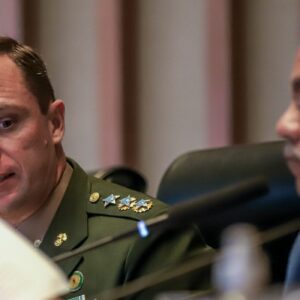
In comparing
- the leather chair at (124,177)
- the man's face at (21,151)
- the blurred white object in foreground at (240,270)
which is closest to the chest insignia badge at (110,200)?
the man's face at (21,151)

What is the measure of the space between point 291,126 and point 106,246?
1.46 ft

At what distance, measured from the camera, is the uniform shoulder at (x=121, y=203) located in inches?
49.1

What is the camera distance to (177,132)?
210cm

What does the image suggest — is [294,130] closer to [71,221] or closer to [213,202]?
[213,202]

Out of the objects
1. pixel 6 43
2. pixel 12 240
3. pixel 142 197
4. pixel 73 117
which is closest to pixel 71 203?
pixel 142 197

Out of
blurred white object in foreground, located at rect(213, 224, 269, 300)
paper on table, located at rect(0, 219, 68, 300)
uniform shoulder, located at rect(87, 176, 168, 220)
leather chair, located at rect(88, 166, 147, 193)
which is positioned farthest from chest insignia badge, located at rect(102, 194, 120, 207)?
blurred white object in foreground, located at rect(213, 224, 269, 300)

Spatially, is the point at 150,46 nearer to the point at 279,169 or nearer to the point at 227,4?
the point at 227,4

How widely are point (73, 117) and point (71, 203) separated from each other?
0.98 m

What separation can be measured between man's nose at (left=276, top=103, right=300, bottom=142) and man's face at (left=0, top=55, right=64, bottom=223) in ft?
1.76

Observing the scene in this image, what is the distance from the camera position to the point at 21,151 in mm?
1245

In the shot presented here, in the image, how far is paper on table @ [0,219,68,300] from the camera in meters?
0.66

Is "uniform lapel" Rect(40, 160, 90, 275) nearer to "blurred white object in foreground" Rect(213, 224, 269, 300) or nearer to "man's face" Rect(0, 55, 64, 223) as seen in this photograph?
"man's face" Rect(0, 55, 64, 223)

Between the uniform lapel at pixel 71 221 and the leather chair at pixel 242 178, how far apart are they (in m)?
0.20

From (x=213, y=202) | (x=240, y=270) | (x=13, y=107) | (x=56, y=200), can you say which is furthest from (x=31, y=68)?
(x=240, y=270)
